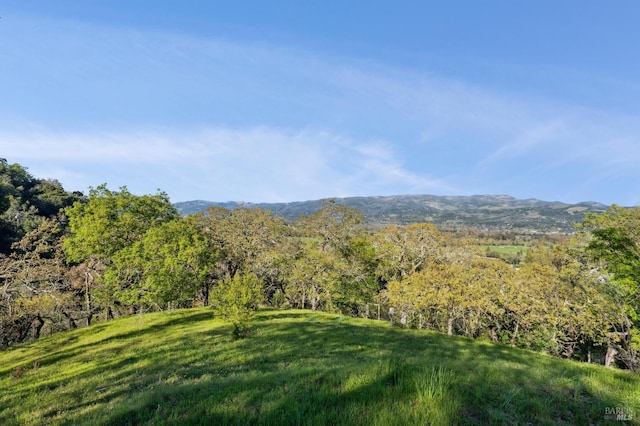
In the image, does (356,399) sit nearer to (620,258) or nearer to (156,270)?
(620,258)

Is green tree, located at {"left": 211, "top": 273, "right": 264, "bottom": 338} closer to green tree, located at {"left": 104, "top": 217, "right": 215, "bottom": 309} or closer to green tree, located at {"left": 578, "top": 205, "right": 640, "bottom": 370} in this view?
green tree, located at {"left": 104, "top": 217, "right": 215, "bottom": 309}

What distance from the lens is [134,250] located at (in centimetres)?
3048

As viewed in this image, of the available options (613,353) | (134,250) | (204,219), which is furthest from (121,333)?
(613,353)

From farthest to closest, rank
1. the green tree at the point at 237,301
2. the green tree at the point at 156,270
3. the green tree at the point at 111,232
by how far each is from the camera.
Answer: the green tree at the point at 111,232
the green tree at the point at 156,270
the green tree at the point at 237,301

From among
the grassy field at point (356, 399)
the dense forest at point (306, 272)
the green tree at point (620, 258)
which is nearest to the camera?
the grassy field at point (356, 399)

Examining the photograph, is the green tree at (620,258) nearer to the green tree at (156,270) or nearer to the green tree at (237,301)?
the green tree at (237,301)

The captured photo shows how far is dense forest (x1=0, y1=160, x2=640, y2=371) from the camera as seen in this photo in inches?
942

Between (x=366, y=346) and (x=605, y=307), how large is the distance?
95.0 feet

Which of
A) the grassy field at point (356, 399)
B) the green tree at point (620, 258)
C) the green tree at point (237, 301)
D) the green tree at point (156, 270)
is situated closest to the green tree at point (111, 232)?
the green tree at point (156, 270)

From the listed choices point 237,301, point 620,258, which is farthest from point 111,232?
point 620,258

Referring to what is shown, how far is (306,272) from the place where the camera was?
4984cm

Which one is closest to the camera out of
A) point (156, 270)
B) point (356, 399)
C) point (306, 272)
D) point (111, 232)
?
point (356, 399)

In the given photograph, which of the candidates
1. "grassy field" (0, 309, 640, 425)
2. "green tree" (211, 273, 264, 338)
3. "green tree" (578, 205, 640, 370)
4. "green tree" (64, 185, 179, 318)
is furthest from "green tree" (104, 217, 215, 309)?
"green tree" (578, 205, 640, 370)

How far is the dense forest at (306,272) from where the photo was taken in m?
23.9
